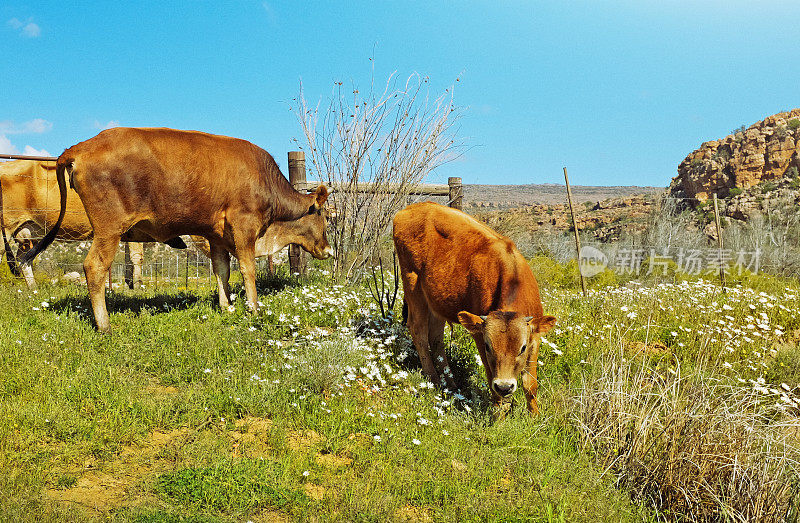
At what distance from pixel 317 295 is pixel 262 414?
11.7ft

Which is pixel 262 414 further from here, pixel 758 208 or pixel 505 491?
pixel 758 208

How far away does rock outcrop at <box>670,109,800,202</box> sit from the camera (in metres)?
60.9

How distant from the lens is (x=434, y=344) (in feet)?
22.5

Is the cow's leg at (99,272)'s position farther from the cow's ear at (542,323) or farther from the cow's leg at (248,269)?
the cow's ear at (542,323)

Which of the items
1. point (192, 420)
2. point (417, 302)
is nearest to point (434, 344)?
point (417, 302)

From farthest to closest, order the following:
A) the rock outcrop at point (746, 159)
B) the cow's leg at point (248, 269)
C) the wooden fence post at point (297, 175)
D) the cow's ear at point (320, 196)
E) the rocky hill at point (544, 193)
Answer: the rocky hill at point (544, 193)
the rock outcrop at point (746, 159)
the wooden fence post at point (297, 175)
the cow's ear at point (320, 196)
the cow's leg at point (248, 269)

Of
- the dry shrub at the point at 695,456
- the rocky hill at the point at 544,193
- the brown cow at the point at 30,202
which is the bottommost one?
the dry shrub at the point at 695,456

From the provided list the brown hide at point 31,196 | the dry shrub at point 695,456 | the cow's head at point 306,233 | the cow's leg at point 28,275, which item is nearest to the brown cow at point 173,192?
the cow's head at point 306,233

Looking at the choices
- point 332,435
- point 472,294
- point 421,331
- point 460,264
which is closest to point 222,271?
point 421,331

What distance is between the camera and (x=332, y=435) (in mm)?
4777

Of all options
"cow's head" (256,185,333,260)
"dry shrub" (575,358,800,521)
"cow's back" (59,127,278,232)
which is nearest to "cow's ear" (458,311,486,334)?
"dry shrub" (575,358,800,521)

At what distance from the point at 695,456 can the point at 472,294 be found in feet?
7.88

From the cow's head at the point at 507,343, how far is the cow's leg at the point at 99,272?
4.43 metres

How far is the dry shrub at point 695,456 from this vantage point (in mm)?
4387
